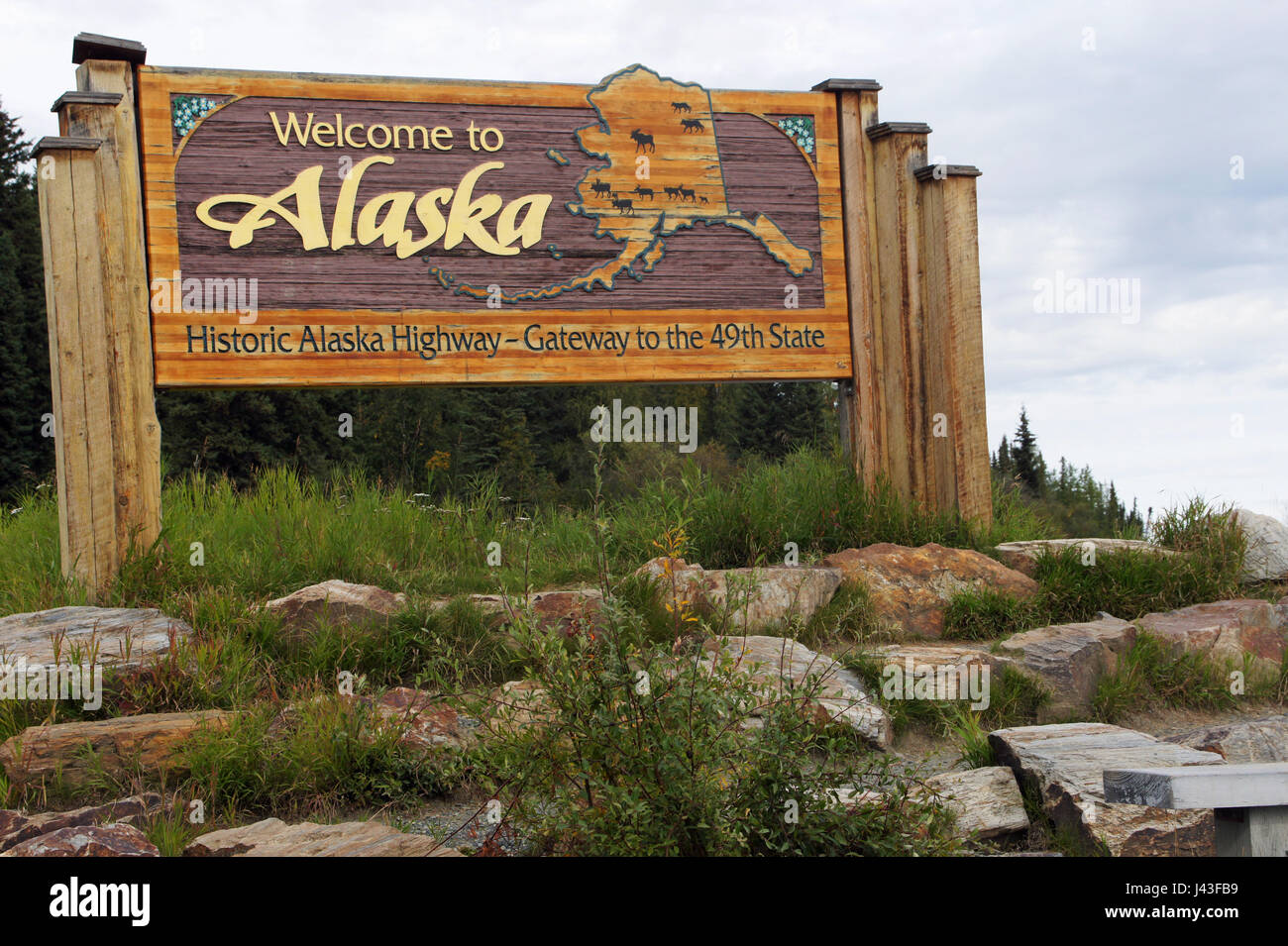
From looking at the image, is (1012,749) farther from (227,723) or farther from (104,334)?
(104,334)

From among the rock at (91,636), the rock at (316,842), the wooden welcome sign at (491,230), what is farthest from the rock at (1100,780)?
the rock at (91,636)

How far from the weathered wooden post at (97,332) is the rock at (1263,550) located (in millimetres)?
7905

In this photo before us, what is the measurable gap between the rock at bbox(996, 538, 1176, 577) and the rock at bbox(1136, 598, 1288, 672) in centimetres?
68

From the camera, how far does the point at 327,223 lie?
7.82 m

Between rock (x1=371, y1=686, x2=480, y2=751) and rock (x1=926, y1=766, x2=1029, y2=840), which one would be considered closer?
rock (x1=926, y1=766, x2=1029, y2=840)

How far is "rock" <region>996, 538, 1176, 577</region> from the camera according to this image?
7.89 meters

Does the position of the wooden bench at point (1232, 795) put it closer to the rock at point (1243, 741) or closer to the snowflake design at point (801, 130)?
the rock at point (1243, 741)

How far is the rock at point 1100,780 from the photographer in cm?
414

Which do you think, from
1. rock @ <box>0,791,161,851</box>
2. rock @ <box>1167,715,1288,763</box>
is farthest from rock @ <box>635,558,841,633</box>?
rock @ <box>0,791,161,851</box>

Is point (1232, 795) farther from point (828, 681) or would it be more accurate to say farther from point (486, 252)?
point (486, 252)

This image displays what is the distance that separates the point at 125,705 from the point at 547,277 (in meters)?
4.16

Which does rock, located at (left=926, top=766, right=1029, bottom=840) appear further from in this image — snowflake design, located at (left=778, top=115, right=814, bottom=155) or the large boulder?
snowflake design, located at (left=778, top=115, right=814, bottom=155)

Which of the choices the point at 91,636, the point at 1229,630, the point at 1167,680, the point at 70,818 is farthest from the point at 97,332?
the point at 1229,630
